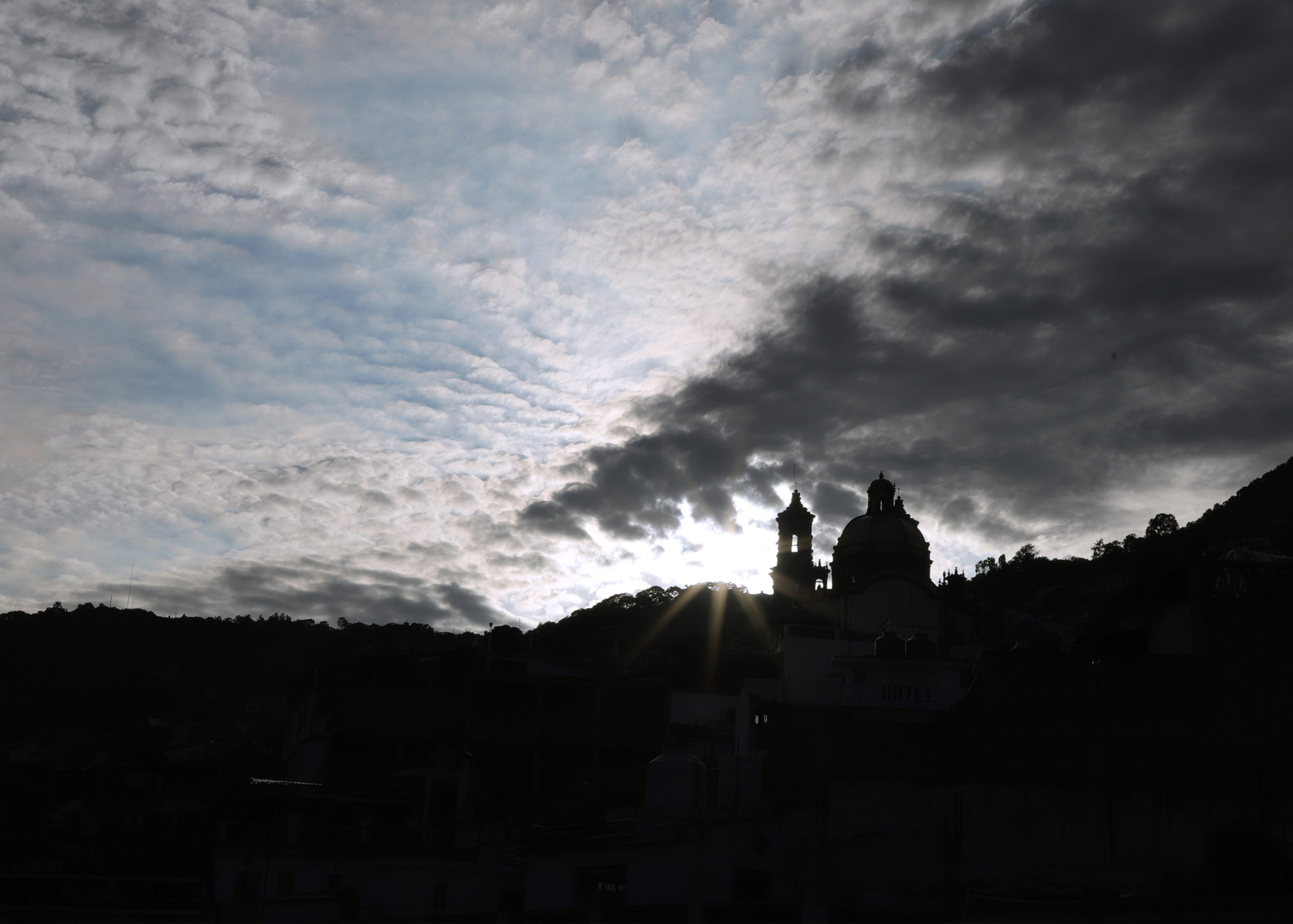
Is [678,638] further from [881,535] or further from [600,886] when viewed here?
[600,886]

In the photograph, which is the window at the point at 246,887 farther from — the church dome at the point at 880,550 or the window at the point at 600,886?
the church dome at the point at 880,550

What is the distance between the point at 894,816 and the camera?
103 ft

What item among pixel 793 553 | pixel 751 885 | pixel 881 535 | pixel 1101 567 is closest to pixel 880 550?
pixel 881 535

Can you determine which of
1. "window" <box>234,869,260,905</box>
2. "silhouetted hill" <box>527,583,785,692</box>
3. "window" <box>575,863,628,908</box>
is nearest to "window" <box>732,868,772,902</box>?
"window" <box>575,863,628,908</box>

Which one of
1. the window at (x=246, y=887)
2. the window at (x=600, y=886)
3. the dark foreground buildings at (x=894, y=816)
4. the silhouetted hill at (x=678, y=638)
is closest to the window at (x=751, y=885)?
the dark foreground buildings at (x=894, y=816)

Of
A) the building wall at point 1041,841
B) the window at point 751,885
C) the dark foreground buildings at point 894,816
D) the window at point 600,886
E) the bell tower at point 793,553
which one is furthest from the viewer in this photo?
the bell tower at point 793,553

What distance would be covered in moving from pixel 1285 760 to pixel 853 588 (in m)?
41.4

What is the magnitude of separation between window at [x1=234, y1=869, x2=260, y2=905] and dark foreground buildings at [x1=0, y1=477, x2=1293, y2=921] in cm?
7

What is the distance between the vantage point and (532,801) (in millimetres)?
53188

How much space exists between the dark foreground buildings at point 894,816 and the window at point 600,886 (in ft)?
0.16

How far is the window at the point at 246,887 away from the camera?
32438 mm

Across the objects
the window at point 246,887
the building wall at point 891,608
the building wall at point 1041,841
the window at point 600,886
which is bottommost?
the window at point 246,887

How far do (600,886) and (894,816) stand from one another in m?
8.24

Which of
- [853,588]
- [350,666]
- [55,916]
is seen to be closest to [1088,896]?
[55,916]
